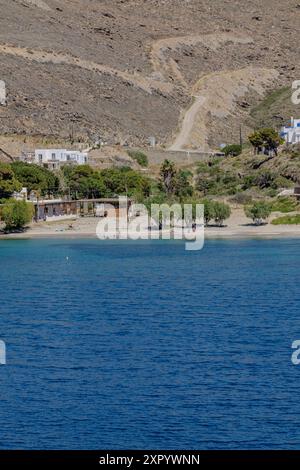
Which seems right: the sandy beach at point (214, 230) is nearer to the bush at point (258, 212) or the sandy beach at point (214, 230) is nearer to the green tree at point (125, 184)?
the bush at point (258, 212)

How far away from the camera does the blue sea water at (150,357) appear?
36438 millimetres

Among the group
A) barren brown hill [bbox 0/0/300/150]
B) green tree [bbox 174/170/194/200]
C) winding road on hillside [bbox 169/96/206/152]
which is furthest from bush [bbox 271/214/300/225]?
barren brown hill [bbox 0/0/300/150]

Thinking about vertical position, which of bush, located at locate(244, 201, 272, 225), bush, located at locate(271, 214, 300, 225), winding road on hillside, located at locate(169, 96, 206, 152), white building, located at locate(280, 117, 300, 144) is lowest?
bush, located at locate(271, 214, 300, 225)

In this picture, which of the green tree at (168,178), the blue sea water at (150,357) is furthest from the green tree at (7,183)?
the blue sea water at (150,357)

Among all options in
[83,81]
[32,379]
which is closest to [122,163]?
[83,81]

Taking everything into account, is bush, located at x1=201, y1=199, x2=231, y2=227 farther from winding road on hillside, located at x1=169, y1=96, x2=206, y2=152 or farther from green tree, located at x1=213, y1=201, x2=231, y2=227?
winding road on hillside, located at x1=169, y1=96, x2=206, y2=152

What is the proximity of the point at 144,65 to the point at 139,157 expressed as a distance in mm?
36615


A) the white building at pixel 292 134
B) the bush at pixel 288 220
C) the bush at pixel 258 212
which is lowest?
the bush at pixel 288 220

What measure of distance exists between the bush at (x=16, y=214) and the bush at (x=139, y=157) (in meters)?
30.6

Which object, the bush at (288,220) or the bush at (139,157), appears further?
the bush at (139,157)

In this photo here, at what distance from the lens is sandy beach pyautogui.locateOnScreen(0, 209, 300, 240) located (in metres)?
97.4

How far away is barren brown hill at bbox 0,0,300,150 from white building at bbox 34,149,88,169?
11703 mm

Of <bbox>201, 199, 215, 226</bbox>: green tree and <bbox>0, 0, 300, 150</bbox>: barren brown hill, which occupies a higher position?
<bbox>0, 0, 300, 150</bbox>: barren brown hill
